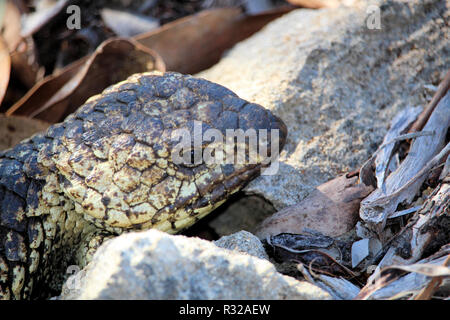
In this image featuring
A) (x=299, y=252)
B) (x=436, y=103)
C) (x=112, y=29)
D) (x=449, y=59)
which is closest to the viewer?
(x=299, y=252)

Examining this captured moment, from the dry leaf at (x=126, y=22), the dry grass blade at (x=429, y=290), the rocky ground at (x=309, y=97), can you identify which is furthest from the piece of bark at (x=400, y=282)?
the dry leaf at (x=126, y=22)

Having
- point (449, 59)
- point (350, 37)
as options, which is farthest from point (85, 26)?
point (449, 59)

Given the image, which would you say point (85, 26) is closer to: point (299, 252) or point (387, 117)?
point (387, 117)

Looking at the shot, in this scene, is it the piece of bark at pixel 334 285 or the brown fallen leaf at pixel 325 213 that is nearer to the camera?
the piece of bark at pixel 334 285

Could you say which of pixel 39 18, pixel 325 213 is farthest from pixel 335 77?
pixel 39 18

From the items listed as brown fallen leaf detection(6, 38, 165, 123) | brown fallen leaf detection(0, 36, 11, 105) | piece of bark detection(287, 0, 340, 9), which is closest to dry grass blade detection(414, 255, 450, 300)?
brown fallen leaf detection(6, 38, 165, 123)

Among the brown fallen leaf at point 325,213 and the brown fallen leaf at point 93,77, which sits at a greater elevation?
the brown fallen leaf at point 93,77

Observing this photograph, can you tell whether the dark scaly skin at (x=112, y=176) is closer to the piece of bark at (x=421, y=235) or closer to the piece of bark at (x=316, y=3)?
the piece of bark at (x=421, y=235)
